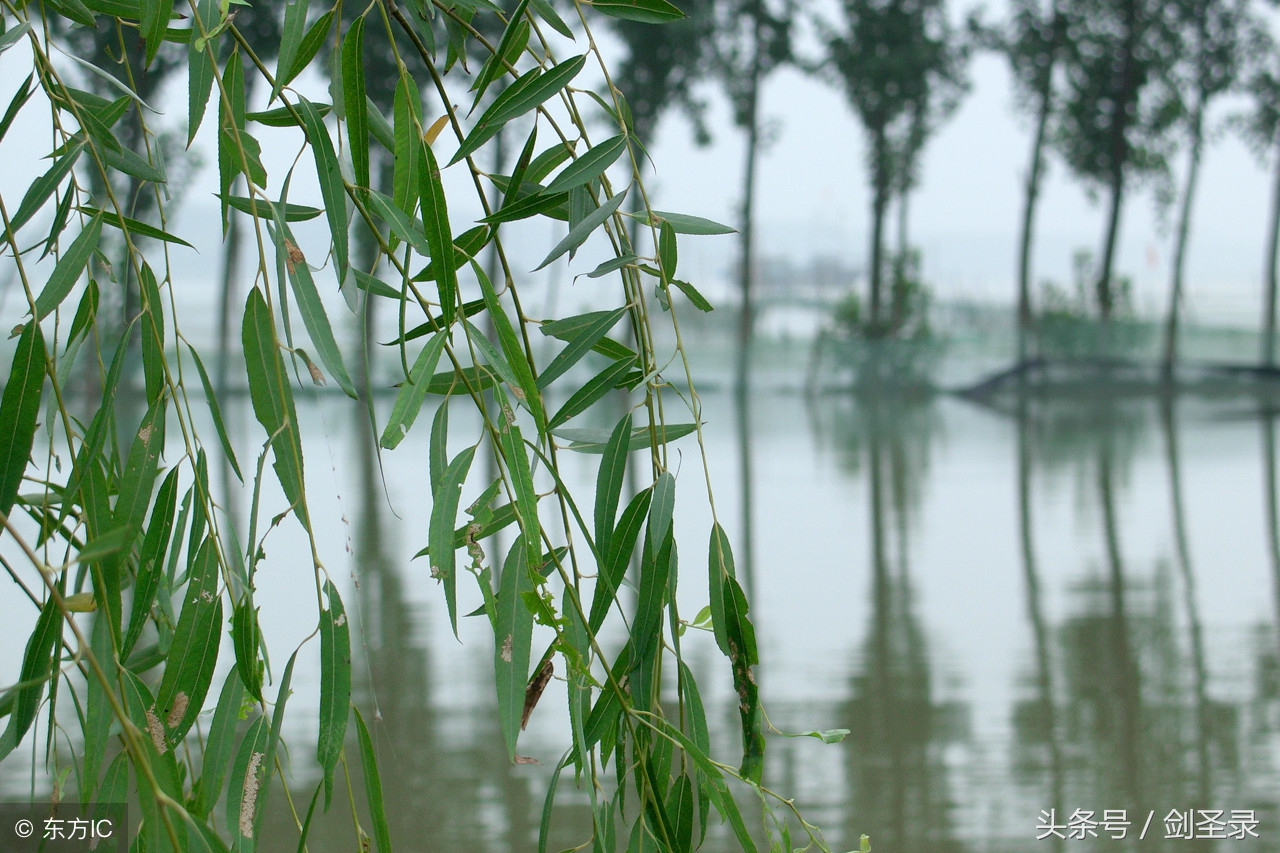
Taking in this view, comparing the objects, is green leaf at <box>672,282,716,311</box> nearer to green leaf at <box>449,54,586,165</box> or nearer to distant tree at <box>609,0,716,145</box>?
green leaf at <box>449,54,586,165</box>

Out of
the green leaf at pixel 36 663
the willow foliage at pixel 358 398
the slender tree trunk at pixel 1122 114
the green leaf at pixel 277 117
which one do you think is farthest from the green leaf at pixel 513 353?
the slender tree trunk at pixel 1122 114

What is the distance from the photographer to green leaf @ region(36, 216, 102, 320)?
0.60m

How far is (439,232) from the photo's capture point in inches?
20.6

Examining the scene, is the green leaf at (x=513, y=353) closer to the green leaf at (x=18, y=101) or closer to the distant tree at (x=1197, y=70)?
the green leaf at (x=18, y=101)

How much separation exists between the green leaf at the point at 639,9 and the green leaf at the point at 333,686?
31cm

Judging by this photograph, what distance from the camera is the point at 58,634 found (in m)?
0.54

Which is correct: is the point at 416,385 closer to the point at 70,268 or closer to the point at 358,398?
the point at 358,398

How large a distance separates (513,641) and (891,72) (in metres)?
14.8

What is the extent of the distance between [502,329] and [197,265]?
17.0 meters

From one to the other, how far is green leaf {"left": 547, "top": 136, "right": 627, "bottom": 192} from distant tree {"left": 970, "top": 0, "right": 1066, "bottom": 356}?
14476 mm

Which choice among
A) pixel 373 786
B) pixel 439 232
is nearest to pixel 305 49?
pixel 439 232

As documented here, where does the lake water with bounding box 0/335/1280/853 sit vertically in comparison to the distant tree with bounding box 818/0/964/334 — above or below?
below

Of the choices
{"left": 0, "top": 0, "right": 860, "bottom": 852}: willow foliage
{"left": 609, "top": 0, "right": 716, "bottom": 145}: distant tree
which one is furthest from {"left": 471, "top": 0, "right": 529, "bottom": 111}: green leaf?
{"left": 609, "top": 0, "right": 716, "bottom": 145}: distant tree

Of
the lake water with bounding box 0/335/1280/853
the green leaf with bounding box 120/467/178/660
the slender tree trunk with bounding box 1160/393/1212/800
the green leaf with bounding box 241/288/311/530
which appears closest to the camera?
the green leaf with bounding box 241/288/311/530
